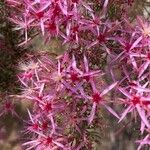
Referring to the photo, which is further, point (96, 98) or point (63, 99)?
point (63, 99)

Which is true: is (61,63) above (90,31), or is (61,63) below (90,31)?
below

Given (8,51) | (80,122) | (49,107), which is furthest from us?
(8,51)

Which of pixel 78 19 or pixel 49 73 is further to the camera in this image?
pixel 49 73

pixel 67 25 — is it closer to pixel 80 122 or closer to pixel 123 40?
pixel 123 40

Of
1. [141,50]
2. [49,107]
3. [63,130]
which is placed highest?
[141,50]

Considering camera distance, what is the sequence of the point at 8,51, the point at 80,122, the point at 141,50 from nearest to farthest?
1. the point at 141,50
2. the point at 80,122
3. the point at 8,51

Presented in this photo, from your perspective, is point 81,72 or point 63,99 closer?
point 81,72

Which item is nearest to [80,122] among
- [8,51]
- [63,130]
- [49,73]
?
[63,130]

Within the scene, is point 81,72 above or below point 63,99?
above

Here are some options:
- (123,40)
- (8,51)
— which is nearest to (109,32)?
(123,40)
